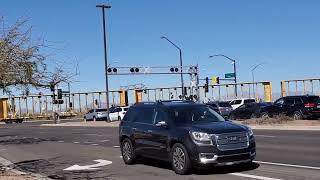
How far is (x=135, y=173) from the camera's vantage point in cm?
1416

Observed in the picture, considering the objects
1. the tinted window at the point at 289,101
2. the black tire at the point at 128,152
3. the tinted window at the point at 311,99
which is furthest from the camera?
the tinted window at the point at 289,101

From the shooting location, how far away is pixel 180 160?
13156 millimetres

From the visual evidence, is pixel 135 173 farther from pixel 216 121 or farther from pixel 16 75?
pixel 16 75

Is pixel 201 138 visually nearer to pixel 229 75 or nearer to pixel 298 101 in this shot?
pixel 298 101

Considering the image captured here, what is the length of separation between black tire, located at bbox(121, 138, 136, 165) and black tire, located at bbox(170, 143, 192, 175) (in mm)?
2557

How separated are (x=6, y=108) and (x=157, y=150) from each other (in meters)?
86.6

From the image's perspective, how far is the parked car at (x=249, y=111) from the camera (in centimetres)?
4188

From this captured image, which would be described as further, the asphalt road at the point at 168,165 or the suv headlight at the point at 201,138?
the asphalt road at the point at 168,165

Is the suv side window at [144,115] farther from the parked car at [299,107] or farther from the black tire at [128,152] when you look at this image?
the parked car at [299,107]

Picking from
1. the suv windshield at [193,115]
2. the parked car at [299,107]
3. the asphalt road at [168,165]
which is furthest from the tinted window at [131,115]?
the parked car at [299,107]

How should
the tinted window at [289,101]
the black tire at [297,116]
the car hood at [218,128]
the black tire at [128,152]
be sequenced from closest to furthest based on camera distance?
the car hood at [218,128] < the black tire at [128,152] < the black tire at [297,116] < the tinted window at [289,101]

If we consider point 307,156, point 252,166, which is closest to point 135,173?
point 252,166

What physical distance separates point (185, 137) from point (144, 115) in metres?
2.64

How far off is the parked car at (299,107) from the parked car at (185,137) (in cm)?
2304
